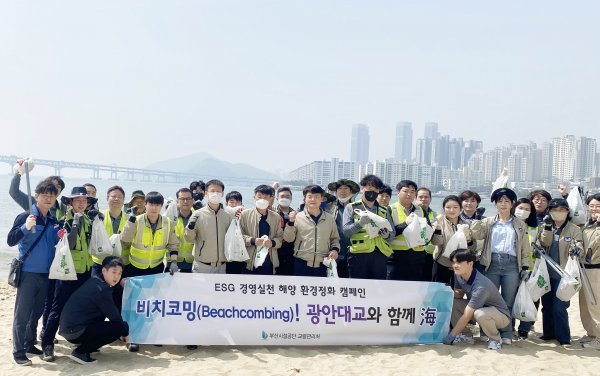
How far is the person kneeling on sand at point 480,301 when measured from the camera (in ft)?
18.2

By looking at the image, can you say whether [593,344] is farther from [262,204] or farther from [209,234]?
[209,234]

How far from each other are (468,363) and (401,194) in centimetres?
210

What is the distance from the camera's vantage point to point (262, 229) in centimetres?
596

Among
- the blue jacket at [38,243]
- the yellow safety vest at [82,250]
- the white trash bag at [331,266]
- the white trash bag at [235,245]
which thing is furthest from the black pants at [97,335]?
the white trash bag at [331,266]

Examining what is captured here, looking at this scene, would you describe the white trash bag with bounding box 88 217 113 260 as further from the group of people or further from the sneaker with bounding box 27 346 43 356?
the sneaker with bounding box 27 346 43 356

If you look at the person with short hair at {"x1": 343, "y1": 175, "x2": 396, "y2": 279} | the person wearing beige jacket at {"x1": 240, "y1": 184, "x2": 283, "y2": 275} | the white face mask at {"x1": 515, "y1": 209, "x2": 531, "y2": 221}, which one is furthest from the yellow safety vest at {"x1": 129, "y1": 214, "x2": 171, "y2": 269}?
the white face mask at {"x1": 515, "y1": 209, "x2": 531, "y2": 221}

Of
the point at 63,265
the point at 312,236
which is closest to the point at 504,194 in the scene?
the point at 312,236

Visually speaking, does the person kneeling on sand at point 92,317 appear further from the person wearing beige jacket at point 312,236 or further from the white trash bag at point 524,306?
the white trash bag at point 524,306

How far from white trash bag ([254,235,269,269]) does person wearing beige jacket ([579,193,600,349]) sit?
3804 millimetres

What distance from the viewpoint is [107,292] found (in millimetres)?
5066

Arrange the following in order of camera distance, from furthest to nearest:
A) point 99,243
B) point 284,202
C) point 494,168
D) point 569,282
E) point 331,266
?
point 494,168 → point 284,202 → point 331,266 → point 569,282 → point 99,243

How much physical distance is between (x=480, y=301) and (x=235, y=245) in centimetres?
290

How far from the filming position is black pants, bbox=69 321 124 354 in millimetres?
5035

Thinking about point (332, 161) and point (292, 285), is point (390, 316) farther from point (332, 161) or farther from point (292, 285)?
point (332, 161)
